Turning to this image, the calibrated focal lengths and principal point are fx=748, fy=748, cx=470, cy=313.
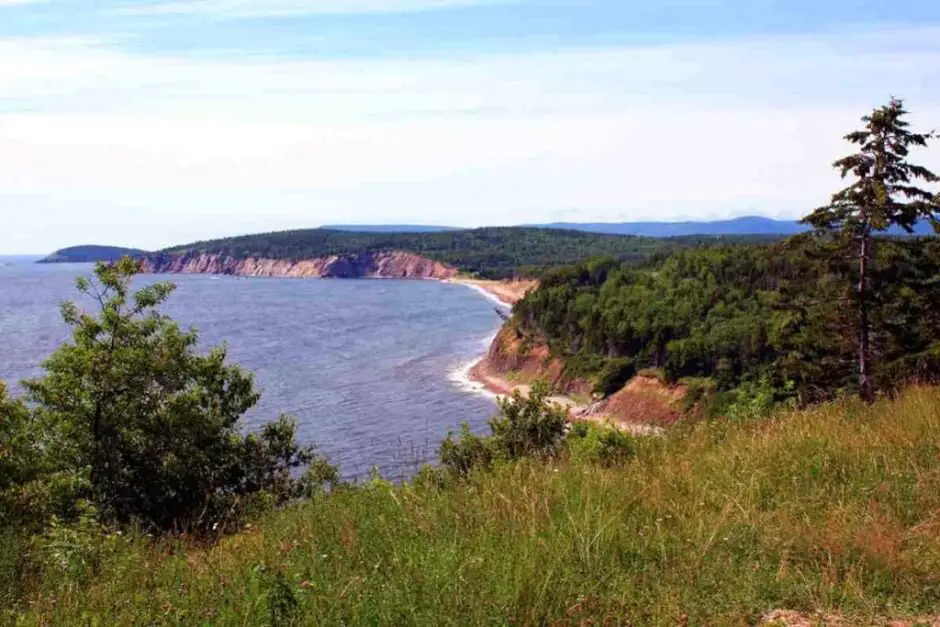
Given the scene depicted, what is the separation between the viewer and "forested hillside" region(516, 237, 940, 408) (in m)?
20.6

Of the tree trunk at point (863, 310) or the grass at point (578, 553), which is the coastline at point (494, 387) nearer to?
the tree trunk at point (863, 310)

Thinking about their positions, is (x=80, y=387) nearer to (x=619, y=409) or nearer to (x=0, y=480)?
(x=0, y=480)

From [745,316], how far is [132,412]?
6514 cm

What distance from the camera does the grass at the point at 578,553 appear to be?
4.03 meters

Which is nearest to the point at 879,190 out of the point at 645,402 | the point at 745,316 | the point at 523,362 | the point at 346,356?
the point at 645,402

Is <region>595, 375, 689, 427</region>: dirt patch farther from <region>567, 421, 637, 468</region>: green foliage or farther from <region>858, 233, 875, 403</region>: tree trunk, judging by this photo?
<region>567, 421, 637, 468</region>: green foliage

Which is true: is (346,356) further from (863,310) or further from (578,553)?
(578,553)

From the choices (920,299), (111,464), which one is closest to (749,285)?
(920,299)

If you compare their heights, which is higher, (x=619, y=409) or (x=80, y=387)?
(x=80, y=387)

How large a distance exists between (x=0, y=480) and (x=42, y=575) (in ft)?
28.8

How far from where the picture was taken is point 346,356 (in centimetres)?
8850

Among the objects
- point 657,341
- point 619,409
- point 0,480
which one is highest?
point 0,480

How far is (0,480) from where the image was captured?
13.1m

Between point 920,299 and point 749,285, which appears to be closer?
point 920,299
